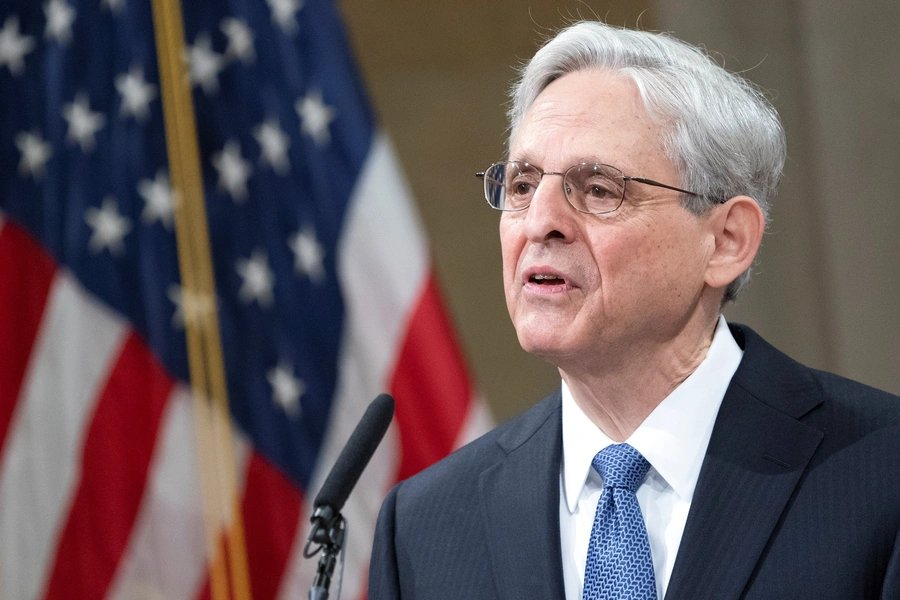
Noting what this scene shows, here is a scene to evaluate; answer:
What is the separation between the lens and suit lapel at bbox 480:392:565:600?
1452 mm

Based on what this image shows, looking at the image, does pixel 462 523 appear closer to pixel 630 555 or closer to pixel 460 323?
pixel 630 555

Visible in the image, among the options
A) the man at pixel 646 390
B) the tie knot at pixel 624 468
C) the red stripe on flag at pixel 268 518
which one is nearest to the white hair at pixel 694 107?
the man at pixel 646 390

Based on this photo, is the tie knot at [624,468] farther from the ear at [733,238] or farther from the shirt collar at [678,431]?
the ear at [733,238]

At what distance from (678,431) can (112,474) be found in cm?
222

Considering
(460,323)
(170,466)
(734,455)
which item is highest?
(460,323)

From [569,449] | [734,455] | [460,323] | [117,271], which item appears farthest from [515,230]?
[460,323]

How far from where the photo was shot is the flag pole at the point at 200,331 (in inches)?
126

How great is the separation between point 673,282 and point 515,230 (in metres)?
0.26

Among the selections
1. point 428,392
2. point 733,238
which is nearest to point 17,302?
point 428,392

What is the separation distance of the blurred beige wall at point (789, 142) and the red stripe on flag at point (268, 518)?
3.60 ft

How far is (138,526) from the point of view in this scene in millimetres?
3137

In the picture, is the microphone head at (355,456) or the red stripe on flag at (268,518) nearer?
the microphone head at (355,456)

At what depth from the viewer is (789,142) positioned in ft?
12.5

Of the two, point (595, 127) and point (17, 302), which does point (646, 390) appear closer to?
point (595, 127)
